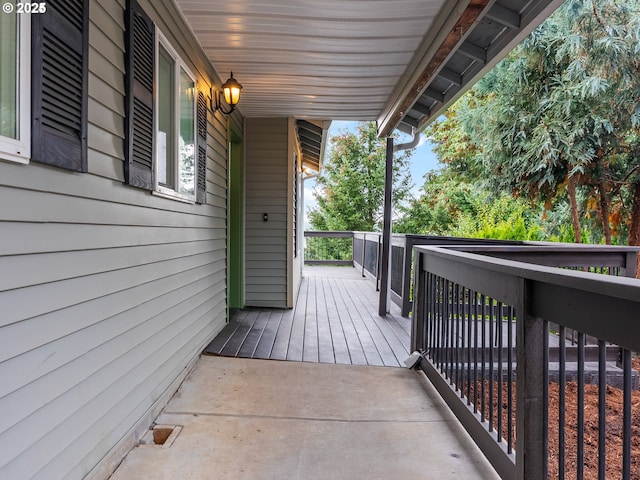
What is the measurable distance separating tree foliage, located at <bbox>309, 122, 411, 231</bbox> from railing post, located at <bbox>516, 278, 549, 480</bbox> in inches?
599

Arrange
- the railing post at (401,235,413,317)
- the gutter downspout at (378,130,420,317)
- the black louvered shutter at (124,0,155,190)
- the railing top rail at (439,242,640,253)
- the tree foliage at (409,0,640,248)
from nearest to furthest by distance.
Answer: the black louvered shutter at (124,0,155,190) < the railing top rail at (439,242,640,253) < the railing post at (401,235,413,317) < the gutter downspout at (378,130,420,317) < the tree foliage at (409,0,640,248)

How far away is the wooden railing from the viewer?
3.70ft

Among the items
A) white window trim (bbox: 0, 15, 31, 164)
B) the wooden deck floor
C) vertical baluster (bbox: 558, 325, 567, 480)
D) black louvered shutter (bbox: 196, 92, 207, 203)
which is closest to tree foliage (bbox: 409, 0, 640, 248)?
the wooden deck floor

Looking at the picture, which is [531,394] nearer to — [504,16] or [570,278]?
[570,278]

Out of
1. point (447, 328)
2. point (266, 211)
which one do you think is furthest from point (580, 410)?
point (266, 211)

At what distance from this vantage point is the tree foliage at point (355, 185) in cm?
1688

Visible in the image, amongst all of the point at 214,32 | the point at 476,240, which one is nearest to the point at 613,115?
the point at 476,240

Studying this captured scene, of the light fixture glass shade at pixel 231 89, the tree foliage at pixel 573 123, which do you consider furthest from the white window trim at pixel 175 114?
the tree foliage at pixel 573 123

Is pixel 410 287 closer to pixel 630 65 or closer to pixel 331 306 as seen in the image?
pixel 331 306

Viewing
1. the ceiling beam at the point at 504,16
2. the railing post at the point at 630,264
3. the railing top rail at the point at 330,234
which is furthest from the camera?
the railing top rail at the point at 330,234

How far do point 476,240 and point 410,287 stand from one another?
3.81ft

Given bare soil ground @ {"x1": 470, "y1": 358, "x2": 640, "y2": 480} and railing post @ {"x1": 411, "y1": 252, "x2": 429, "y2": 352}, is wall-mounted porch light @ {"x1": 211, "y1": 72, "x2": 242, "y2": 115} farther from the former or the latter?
bare soil ground @ {"x1": 470, "y1": 358, "x2": 640, "y2": 480}

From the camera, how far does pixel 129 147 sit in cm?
197

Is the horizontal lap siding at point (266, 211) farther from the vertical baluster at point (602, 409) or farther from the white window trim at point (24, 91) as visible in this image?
the vertical baluster at point (602, 409)
